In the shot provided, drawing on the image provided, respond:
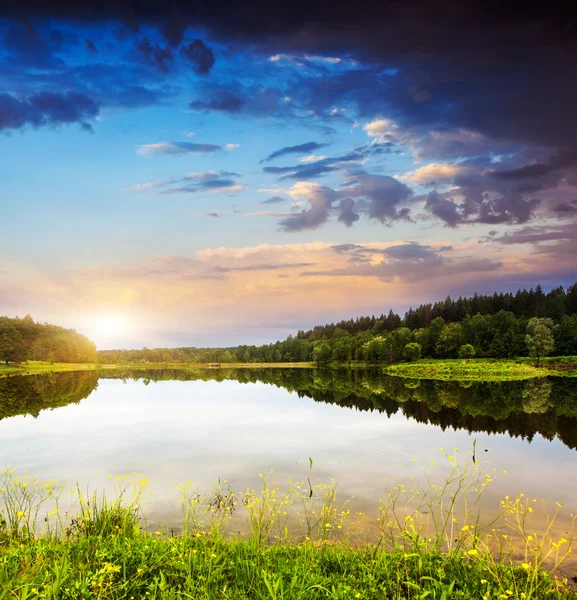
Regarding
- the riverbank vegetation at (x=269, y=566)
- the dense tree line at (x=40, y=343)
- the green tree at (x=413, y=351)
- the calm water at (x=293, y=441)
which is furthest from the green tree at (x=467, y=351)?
the dense tree line at (x=40, y=343)

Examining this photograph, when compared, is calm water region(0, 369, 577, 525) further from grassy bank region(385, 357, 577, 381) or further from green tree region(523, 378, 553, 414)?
grassy bank region(385, 357, 577, 381)

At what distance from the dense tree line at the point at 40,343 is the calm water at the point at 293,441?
129884 mm

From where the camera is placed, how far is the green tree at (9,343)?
150000mm

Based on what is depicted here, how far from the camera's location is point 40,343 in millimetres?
164500

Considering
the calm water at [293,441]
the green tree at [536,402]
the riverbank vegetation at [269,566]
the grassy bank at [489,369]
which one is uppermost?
the riverbank vegetation at [269,566]

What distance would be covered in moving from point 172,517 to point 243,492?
3027 mm

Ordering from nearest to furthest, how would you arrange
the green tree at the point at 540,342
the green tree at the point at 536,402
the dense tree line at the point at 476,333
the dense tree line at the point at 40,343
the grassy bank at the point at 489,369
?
the green tree at the point at 536,402 < the grassy bank at the point at 489,369 < the green tree at the point at 540,342 < the dense tree line at the point at 476,333 < the dense tree line at the point at 40,343

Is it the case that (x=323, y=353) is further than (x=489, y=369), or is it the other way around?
(x=323, y=353)

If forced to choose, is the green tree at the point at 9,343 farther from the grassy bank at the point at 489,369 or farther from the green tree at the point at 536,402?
the green tree at the point at 536,402

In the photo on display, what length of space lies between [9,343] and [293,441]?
161978 mm

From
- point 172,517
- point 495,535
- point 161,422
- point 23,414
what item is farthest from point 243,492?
point 23,414

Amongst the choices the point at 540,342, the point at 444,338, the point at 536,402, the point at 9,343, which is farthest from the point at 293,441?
the point at 9,343

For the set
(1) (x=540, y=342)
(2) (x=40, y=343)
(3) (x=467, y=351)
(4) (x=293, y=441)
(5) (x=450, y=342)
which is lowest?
(4) (x=293, y=441)

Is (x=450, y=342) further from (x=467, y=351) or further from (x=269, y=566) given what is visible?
(x=269, y=566)
